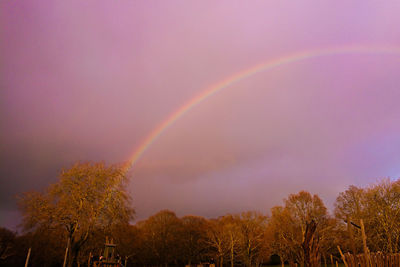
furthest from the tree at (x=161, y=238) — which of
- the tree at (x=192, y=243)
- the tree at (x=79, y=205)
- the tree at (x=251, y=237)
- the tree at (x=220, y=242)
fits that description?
the tree at (x=79, y=205)

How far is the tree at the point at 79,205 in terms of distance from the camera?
2600 cm

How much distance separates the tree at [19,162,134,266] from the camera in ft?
85.3

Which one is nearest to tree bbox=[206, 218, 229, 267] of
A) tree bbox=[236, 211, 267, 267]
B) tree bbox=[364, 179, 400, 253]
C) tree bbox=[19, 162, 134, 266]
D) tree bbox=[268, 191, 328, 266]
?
tree bbox=[236, 211, 267, 267]

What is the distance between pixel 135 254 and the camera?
66125 millimetres

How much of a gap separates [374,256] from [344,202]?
1492 inches

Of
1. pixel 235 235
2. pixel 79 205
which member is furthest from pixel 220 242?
pixel 79 205

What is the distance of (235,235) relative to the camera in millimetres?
54906

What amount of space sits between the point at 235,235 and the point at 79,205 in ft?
117

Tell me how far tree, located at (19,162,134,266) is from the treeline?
0.23 m

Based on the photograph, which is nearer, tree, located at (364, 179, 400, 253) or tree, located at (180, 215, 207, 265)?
tree, located at (364, 179, 400, 253)

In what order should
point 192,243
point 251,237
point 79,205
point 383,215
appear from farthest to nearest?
point 192,243
point 251,237
point 383,215
point 79,205

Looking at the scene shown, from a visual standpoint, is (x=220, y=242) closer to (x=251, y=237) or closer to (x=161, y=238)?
(x=251, y=237)

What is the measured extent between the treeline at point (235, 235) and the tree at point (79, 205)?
226mm

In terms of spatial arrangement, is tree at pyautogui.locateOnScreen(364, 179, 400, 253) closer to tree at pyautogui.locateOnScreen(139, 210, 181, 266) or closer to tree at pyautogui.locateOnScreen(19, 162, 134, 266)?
tree at pyautogui.locateOnScreen(19, 162, 134, 266)
